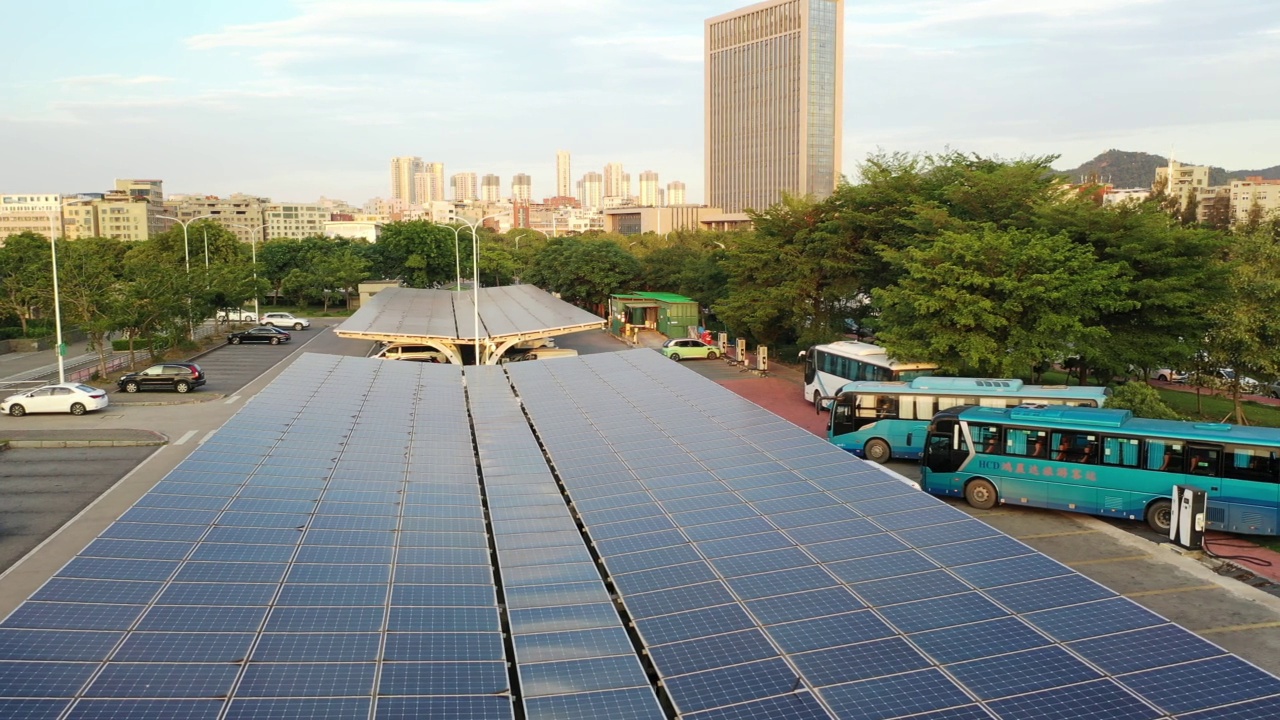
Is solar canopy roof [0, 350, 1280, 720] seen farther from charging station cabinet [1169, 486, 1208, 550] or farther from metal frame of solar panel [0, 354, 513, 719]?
charging station cabinet [1169, 486, 1208, 550]

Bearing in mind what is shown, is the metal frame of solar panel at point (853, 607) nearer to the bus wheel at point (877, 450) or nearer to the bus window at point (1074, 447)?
the bus window at point (1074, 447)

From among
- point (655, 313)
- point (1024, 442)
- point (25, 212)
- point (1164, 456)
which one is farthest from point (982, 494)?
point (25, 212)

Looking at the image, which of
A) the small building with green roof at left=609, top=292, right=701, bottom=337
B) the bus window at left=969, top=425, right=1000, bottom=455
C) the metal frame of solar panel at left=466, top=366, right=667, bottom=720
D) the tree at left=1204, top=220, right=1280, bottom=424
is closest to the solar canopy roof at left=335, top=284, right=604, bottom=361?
the small building with green roof at left=609, top=292, right=701, bottom=337

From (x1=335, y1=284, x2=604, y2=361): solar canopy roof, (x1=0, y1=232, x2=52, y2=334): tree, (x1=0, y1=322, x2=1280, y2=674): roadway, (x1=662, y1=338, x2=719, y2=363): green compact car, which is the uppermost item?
(x1=0, y1=232, x2=52, y2=334): tree

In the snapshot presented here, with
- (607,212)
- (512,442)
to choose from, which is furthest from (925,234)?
(607,212)

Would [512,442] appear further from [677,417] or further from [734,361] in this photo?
[734,361]

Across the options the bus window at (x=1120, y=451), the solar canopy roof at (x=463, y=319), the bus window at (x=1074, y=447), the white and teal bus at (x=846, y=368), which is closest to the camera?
the bus window at (x=1120, y=451)

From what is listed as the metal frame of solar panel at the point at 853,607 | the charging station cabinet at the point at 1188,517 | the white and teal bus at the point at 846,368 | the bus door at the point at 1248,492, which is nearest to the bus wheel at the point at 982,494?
the charging station cabinet at the point at 1188,517
